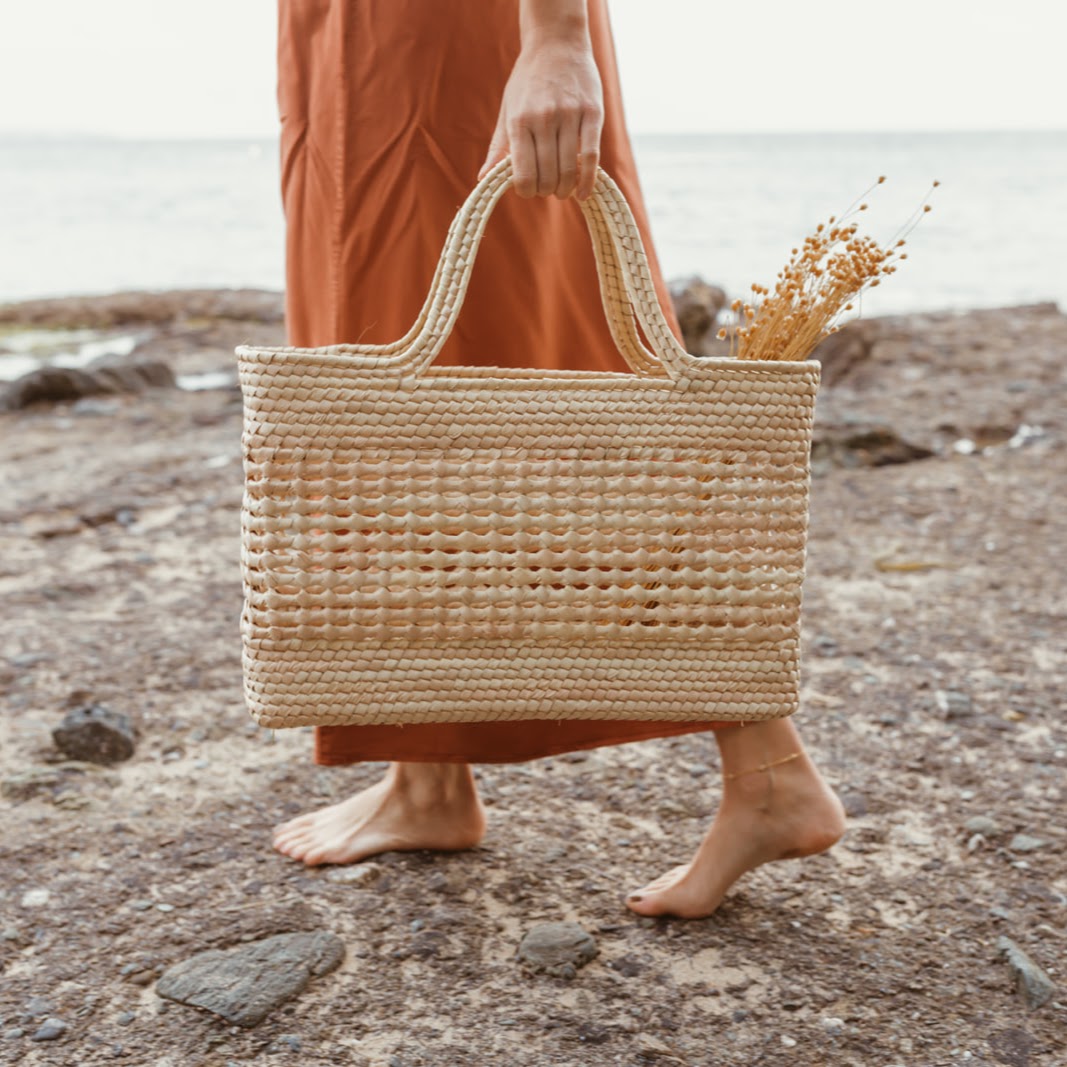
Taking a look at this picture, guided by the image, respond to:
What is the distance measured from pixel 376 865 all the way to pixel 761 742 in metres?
0.66

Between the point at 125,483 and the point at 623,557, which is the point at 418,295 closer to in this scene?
the point at 623,557

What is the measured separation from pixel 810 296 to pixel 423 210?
55 cm

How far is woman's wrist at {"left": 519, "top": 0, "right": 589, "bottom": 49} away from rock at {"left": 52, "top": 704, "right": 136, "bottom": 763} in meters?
1.56

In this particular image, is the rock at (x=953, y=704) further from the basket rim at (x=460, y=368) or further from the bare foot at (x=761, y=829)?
the basket rim at (x=460, y=368)

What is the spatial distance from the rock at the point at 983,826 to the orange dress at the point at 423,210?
2.04 feet

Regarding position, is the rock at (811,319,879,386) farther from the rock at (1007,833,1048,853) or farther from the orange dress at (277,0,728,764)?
the orange dress at (277,0,728,764)

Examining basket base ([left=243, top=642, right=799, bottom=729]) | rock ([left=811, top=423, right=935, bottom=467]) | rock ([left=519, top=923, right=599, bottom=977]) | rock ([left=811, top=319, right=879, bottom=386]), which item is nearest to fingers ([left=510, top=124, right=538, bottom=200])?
basket base ([left=243, top=642, right=799, bottom=729])

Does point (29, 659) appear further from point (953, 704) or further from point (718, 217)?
point (718, 217)

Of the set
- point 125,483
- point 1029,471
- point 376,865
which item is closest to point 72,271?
point 125,483

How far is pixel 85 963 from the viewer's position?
167 centimetres

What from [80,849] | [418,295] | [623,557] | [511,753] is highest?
[418,295]

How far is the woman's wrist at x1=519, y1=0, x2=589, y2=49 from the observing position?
1.44 metres

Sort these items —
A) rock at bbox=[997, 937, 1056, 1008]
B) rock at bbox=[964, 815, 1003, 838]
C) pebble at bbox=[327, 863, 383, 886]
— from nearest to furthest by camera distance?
rock at bbox=[997, 937, 1056, 1008]
pebble at bbox=[327, 863, 383, 886]
rock at bbox=[964, 815, 1003, 838]

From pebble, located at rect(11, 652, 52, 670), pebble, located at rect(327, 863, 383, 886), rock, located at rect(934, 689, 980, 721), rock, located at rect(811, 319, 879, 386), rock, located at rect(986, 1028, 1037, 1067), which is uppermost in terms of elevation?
rock, located at rect(811, 319, 879, 386)
